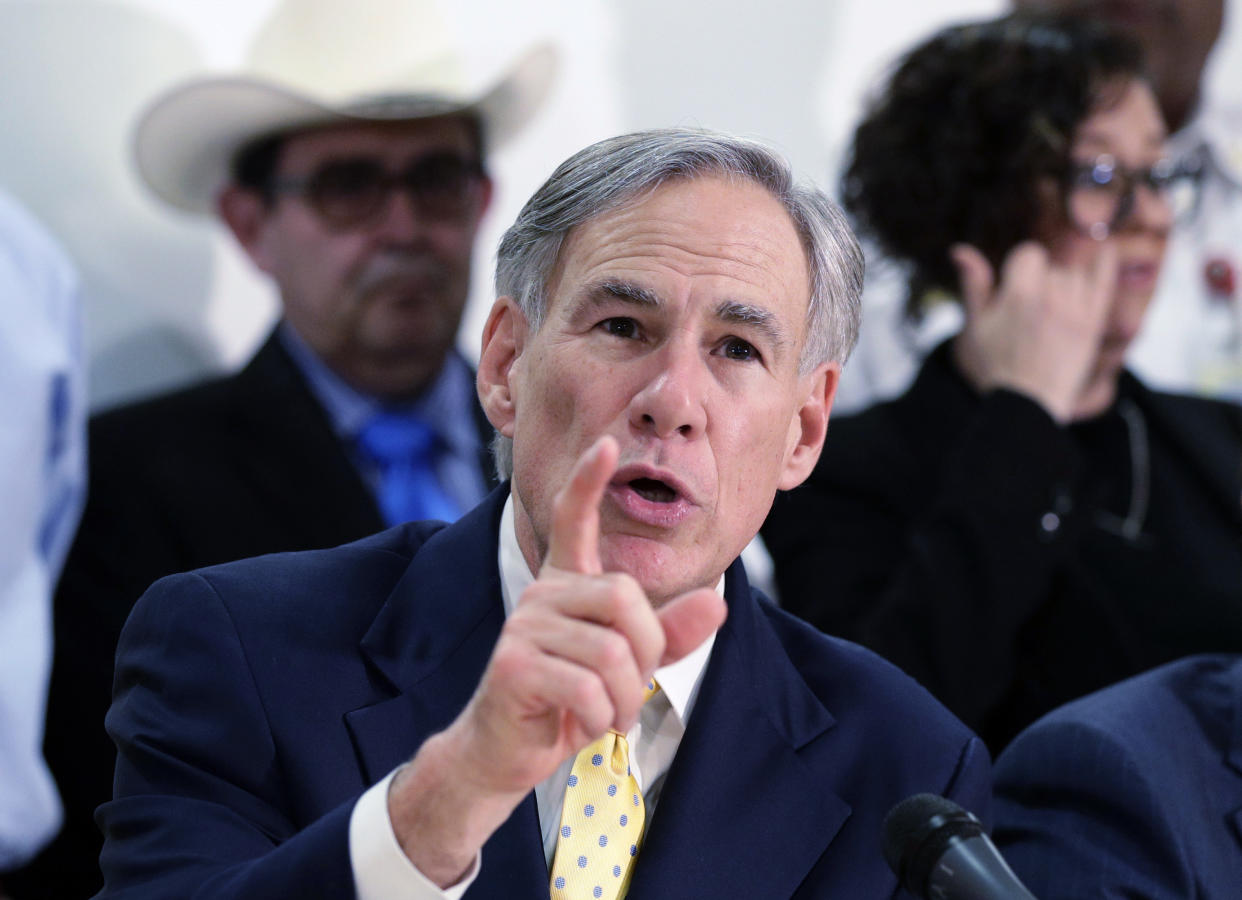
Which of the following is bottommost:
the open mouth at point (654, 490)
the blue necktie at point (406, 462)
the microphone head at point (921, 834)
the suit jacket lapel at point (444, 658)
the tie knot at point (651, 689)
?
the blue necktie at point (406, 462)

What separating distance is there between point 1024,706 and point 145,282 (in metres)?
1.93

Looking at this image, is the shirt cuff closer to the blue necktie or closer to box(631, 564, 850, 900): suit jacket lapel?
box(631, 564, 850, 900): suit jacket lapel

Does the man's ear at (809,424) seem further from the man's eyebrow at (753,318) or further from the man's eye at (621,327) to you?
the man's eye at (621,327)

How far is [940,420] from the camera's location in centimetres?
284

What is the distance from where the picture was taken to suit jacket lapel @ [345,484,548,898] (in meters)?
1.56

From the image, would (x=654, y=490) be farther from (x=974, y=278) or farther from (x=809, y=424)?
(x=974, y=278)

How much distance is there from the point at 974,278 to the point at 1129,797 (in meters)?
1.33

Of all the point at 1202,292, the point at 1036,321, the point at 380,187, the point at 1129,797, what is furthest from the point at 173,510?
the point at 1202,292

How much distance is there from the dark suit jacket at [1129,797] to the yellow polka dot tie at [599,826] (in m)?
0.48

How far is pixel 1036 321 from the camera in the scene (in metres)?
2.84

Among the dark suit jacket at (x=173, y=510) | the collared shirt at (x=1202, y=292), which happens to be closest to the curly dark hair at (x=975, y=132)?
the dark suit jacket at (x=173, y=510)

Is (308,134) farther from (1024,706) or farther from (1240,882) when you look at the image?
(1240,882)

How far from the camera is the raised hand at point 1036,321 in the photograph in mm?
2836

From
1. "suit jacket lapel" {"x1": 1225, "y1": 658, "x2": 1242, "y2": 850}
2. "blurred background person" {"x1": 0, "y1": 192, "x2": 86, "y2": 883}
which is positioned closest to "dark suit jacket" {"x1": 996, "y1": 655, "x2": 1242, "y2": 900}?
"suit jacket lapel" {"x1": 1225, "y1": 658, "x2": 1242, "y2": 850}
